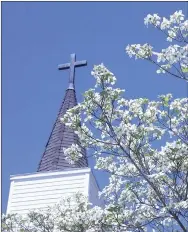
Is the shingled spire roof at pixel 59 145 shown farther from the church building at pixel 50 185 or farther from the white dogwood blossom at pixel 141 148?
the white dogwood blossom at pixel 141 148

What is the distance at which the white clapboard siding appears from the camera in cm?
1578

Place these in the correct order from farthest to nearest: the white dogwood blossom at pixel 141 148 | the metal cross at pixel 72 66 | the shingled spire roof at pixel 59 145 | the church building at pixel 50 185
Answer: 1. the metal cross at pixel 72 66
2. the shingled spire roof at pixel 59 145
3. the church building at pixel 50 185
4. the white dogwood blossom at pixel 141 148

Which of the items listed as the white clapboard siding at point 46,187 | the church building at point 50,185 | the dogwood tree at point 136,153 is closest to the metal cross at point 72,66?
the church building at point 50,185

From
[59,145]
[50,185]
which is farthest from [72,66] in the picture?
[50,185]

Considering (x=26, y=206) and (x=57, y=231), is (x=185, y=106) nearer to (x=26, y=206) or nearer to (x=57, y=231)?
(x=57, y=231)

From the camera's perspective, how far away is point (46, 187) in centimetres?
1623

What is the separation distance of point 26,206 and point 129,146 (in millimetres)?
9034

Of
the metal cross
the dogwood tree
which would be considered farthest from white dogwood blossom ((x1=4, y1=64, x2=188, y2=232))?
the metal cross

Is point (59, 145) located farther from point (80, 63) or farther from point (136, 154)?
point (136, 154)

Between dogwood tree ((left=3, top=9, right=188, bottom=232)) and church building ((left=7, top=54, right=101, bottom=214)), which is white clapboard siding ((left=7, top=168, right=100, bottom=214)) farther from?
dogwood tree ((left=3, top=9, right=188, bottom=232))

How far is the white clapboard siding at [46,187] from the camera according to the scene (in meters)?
15.8

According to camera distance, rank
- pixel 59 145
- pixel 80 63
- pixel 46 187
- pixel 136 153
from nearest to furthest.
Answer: pixel 136 153, pixel 46 187, pixel 59 145, pixel 80 63

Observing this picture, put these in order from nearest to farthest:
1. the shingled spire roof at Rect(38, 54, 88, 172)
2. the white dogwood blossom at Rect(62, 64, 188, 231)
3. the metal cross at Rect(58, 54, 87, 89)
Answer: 1. the white dogwood blossom at Rect(62, 64, 188, 231)
2. the shingled spire roof at Rect(38, 54, 88, 172)
3. the metal cross at Rect(58, 54, 87, 89)

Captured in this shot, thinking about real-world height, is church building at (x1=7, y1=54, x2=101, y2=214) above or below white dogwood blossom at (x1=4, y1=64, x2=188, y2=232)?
above
